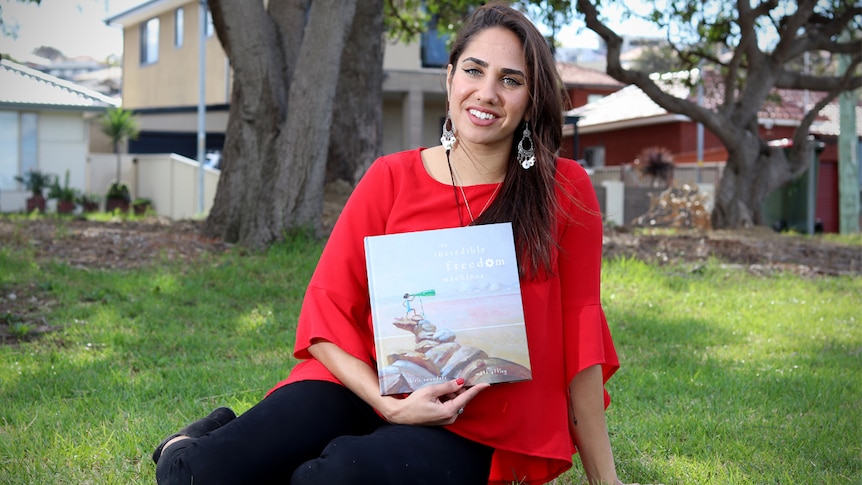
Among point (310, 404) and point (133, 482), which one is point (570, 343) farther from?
point (133, 482)

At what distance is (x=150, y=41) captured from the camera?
96.9ft

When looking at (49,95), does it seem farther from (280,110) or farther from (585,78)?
(585,78)

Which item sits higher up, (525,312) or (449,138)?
(449,138)

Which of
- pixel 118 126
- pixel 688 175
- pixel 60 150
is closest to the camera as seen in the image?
pixel 60 150

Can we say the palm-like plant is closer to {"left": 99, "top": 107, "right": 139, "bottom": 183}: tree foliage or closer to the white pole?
{"left": 99, "top": 107, "right": 139, "bottom": 183}: tree foliage

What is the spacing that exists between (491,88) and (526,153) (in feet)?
0.74

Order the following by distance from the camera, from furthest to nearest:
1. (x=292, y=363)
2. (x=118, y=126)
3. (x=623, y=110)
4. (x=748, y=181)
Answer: (x=623, y=110)
(x=118, y=126)
(x=748, y=181)
(x=292, y=363)

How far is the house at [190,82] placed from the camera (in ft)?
73.8

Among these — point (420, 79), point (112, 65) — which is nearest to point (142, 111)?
point (420, 79)

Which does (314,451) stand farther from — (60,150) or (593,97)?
(593,97)

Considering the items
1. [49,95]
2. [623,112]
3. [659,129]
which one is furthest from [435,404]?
[659,129]

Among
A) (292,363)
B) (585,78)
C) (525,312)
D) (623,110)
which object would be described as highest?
(585,78)

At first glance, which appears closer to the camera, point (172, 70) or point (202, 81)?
point (202, 81)

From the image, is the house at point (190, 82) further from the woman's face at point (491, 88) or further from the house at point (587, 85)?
the woman's face at point (491, 88)
